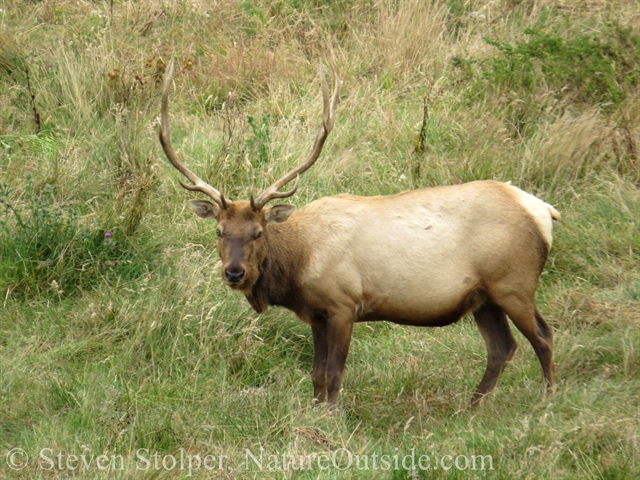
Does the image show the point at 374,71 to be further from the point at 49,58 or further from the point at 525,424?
the point at 525,424

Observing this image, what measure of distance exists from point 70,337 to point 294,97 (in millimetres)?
3917

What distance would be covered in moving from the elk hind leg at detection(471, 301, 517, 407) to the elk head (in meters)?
1.54

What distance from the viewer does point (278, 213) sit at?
586cm

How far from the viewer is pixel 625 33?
873 centimetres

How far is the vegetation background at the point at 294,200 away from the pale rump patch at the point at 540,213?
0.84 meters

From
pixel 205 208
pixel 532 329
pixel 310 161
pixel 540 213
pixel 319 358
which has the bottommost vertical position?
pixel 319 358

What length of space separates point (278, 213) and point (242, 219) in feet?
0.81

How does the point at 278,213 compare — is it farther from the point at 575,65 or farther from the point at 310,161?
the point at 575,65

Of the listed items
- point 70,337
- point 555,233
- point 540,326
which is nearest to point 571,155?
point 555,233

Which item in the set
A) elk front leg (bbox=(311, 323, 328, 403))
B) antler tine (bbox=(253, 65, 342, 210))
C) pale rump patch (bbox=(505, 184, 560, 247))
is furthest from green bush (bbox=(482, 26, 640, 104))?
elk front leg (bbox=(311, 323, 328, 403))

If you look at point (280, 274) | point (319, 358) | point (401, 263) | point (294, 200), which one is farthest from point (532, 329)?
point (294, 200)

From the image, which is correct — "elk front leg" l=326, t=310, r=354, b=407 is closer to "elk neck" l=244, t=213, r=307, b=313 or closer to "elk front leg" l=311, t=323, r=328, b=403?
"elk front leg" l=311, t=323, r=328, b=403

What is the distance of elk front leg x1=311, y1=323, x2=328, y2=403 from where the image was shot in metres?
5.94

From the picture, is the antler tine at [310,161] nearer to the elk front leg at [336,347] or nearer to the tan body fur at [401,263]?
the tan body fur at [401,263]
